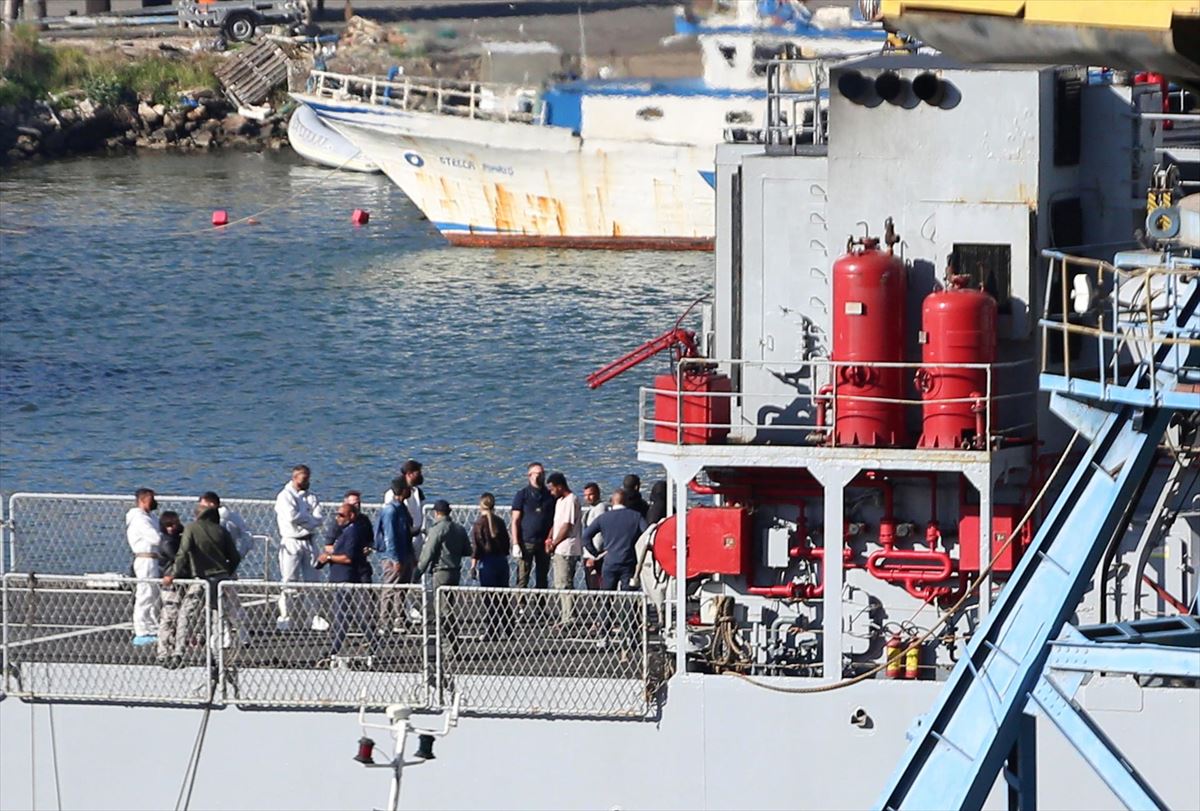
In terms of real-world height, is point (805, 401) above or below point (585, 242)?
above

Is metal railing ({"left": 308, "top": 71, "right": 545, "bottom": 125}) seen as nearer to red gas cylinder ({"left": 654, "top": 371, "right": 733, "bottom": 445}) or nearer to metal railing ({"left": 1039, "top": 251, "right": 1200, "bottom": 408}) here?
red gas cylinder ({"left": 654, "top": 371, "right": 733, "bottom": 445})

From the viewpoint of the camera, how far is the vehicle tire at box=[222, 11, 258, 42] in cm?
9162

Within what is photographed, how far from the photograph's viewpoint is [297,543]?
70.4 feet

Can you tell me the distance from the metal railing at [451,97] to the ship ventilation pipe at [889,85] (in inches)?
1997

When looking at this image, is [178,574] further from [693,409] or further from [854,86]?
[854,86]

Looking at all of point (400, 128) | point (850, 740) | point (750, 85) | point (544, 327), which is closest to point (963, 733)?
point (850, 740)

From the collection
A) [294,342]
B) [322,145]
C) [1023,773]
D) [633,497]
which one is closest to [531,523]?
[633,497]

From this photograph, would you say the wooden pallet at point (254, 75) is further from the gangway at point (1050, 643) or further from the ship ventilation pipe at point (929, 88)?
the gangway at point (1050, 643)

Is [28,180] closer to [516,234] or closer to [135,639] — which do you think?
[516,234]

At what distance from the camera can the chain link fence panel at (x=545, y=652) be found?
1998 cm

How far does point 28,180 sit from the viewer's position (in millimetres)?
79625

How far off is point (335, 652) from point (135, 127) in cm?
6991

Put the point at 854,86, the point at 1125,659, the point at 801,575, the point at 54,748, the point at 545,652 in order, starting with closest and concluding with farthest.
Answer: the point at 1125,659 → the point at 854,86 → the point at 801,575 → the point at 545,652 → the point at 54,748

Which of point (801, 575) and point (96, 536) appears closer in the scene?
point (801, 575)
